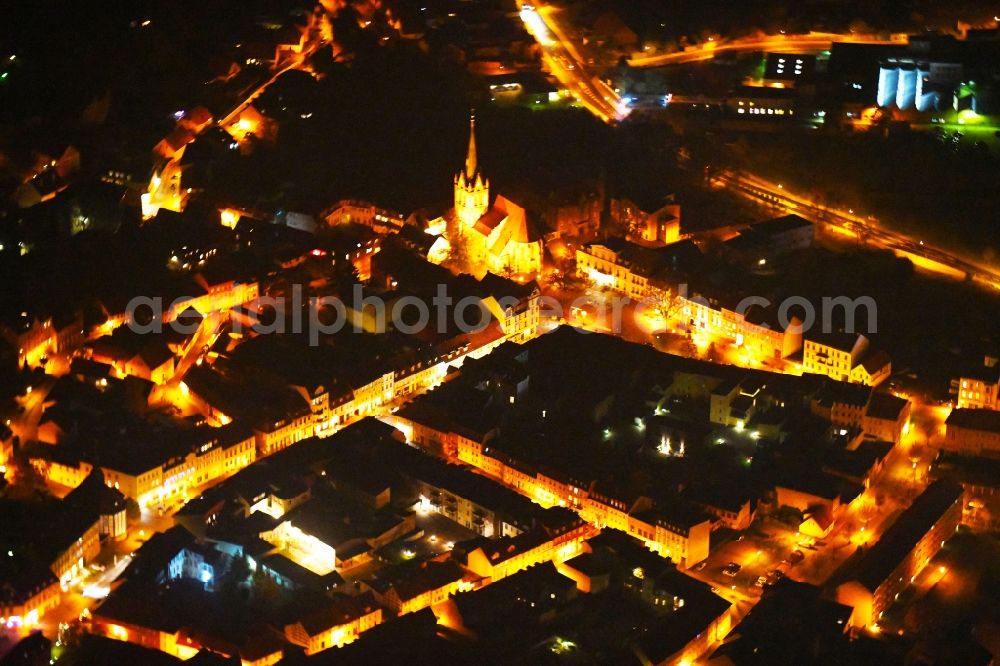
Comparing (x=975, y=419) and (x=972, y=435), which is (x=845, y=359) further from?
(x=972, y=435)

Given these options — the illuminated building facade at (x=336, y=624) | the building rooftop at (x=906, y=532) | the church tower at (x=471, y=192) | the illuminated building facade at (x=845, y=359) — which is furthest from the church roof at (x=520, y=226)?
the illuminated building facade at (x=336, y=624)

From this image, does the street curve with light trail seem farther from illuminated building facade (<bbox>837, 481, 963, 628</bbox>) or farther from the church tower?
illuminated building facade (<bbox>837, 481, 963, 628</bbox>)

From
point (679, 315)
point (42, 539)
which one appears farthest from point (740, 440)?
point (42, 539)

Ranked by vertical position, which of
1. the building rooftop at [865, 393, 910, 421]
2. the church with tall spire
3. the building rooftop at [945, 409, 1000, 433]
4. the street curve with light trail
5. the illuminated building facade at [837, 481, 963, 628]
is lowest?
the illuminated building facade at [837, 481, 963, 628]

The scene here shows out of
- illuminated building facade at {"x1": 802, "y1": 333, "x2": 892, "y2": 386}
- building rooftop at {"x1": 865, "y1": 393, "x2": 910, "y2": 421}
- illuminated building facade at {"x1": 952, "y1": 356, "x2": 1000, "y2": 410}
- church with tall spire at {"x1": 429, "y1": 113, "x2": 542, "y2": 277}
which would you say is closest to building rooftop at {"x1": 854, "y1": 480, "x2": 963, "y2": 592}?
building rooftop at {"x1": 865, "y1": 393, "x2": 910, "y2": 421}

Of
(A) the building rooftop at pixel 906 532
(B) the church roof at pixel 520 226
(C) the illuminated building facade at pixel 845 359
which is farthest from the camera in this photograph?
(B) the church roof at pixel 520 226

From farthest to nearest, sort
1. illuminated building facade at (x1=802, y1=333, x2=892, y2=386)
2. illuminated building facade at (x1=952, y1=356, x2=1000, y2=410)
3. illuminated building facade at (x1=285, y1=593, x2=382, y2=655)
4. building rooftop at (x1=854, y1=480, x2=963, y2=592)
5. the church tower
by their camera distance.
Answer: the church tower → illuminated building facade at (x1=802, y1=333, x2=892, y2=386) → illuminated building facade at (x1=952, y1=356, x2=1000, y2=410) → building rooftop at (x1=854, y1=480, x2=963, y2=592) → illuminated building facade at (x1=285, y1=593, x2=382, y2=655)

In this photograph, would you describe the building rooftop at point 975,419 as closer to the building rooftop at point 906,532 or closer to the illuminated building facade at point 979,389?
the illuminated building facade at point 979,389

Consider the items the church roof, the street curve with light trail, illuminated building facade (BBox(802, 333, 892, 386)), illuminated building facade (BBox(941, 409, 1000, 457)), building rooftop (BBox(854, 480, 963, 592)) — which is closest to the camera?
building rooftop (BBox(854, 480, 963, 592))

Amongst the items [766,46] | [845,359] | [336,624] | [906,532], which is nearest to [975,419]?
[845,359]

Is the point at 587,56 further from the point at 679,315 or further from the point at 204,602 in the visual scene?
the point at 204,602

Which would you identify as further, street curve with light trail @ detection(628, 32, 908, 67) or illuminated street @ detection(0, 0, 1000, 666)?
street curve with light trail @ detection(628, 32, 908, 67)
